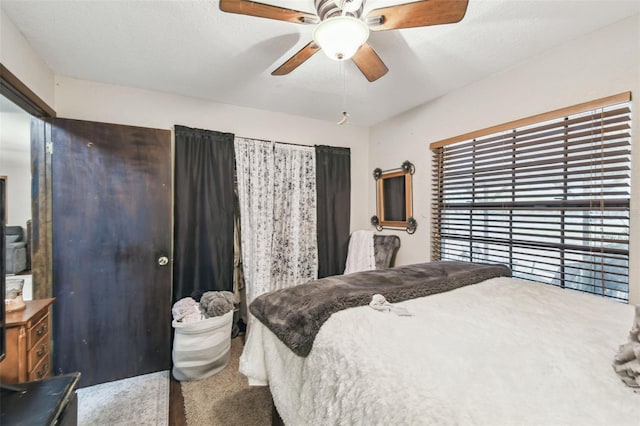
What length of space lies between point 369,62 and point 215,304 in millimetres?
2090

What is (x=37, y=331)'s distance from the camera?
1.56 m

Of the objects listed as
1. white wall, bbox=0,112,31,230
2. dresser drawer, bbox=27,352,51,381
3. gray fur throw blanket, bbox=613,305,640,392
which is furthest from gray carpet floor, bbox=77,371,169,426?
gray fur throw blanket, bbox=613,305,640,392

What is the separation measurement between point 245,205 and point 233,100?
3.33 ft

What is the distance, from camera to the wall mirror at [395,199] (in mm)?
2877

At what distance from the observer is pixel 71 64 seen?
6.57 ft

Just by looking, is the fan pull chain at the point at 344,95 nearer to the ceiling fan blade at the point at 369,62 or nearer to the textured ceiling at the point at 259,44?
the textured ceiling at the point at 259,44

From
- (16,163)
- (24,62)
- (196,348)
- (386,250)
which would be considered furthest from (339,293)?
(16,163)

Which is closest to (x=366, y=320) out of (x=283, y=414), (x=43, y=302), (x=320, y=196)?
(x=283, y=414)

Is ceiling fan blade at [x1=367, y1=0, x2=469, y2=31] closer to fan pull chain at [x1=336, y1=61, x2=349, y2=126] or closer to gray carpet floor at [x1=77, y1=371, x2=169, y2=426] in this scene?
fan pull chain at [x1=336, y1=61, x2=349, y2=126]

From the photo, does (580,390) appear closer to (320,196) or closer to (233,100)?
(320,196)

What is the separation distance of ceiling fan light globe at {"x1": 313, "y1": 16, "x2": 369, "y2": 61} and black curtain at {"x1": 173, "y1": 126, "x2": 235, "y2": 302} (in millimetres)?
1763

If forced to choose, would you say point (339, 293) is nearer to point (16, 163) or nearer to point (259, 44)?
point (259, 44)

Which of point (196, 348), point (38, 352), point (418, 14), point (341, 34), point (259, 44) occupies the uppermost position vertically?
point (259, 44)

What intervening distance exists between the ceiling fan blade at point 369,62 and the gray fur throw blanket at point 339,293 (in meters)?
1.24
